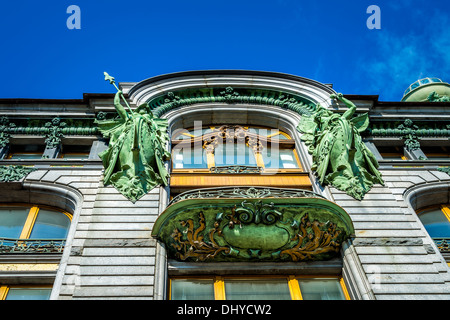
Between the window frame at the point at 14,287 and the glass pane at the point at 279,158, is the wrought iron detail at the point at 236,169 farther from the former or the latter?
the window frame at the point at 14,287

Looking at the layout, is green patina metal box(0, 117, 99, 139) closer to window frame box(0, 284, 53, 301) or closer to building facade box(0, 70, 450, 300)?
building facade box(0, 70, 450, 300)

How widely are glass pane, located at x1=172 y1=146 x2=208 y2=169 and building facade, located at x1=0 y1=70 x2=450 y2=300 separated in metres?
0.07

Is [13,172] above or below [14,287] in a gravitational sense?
above

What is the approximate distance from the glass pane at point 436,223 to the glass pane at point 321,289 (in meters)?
4.51

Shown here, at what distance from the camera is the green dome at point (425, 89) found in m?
27.1

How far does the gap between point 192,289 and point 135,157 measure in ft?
14.2

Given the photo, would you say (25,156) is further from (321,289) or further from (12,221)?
(321,289)

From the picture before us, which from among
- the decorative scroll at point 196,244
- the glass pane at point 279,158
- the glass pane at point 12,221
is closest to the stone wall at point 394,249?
the glass pane at point 279,158

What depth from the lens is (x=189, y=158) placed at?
17.0 metres

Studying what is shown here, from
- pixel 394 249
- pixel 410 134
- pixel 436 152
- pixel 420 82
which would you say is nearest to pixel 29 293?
pixel 394 249

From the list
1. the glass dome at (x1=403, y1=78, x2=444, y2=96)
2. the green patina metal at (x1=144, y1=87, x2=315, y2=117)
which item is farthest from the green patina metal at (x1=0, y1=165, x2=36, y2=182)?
the glass dome at (x1=403, y1=78, x2=444, y2=96)

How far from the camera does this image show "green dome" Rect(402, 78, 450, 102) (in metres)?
27.1
